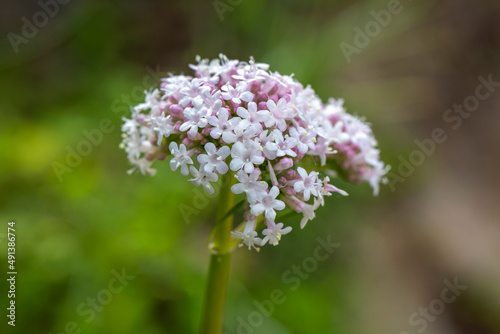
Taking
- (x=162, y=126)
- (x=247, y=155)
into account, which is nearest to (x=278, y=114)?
(x=247, y=155)

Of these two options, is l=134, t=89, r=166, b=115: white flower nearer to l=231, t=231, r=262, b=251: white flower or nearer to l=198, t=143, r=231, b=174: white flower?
l=198, t=143, r=231, b=174: white flower

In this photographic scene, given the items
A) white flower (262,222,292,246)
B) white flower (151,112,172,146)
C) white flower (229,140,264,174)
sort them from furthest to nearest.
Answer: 1. white flower (151,112,172,146)
2. white flower (262,222,292,246)
3. white flower (229,140,264,174)

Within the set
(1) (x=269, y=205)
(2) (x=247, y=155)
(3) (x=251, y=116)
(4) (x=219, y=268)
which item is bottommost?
(4) (x=219, y=268)

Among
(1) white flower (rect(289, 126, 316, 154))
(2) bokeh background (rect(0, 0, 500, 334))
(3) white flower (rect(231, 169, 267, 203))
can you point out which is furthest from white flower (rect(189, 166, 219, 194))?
(2) bokeh background (rect(0, 0, 500, 334))

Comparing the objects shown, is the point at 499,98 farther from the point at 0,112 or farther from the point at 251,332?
the point at 0,112

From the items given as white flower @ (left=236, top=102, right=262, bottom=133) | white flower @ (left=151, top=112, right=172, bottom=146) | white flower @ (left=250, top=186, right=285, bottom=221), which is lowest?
white flower @ (left=250, top=186, right=285, bottom=221)

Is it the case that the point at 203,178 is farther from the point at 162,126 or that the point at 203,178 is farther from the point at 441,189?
the point at 441,189

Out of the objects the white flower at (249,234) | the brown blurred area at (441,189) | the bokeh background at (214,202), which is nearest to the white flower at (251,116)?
the white flower at (249,234)
